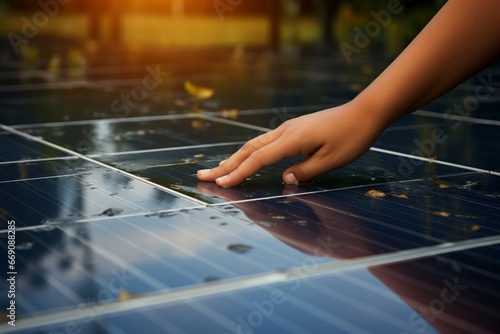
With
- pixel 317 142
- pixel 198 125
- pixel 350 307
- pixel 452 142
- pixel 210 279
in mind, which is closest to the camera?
pixel 350 307

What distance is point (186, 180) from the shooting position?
2.27 metres

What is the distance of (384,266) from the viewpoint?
1.55m

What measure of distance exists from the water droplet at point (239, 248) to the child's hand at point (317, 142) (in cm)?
41

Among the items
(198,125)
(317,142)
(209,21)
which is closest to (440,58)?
(317,142)

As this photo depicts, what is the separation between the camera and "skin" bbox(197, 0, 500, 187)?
6.18ft

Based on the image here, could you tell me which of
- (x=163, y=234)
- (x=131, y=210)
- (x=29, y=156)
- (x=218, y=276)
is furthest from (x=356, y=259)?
(x=29, y=156)

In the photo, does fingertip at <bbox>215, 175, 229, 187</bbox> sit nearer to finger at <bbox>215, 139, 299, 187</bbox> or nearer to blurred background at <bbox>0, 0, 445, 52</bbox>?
finger at <bbox>215, 139, 299, 187</bbox>

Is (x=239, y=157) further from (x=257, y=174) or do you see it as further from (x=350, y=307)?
(x=350, y=307)

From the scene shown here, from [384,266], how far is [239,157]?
662 mm

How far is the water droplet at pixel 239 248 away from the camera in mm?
1638

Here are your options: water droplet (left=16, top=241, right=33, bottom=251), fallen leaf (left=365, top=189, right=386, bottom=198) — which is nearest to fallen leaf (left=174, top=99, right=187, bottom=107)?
fallen leaf (left=365, top=189, right=386, bottom=198)

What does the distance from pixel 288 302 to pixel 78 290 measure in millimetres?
321

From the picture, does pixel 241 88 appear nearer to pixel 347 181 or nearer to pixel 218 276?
pixel 347 181

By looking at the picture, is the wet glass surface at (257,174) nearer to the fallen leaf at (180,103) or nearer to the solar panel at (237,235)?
the solar panel at (237,235)
